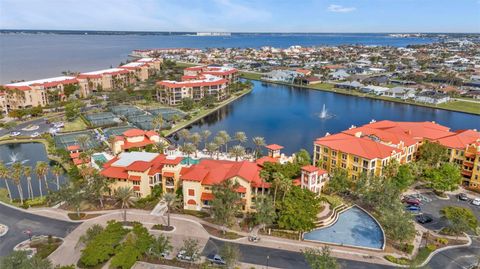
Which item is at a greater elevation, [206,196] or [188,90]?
[188,90]

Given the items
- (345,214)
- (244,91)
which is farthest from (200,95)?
(345,214)

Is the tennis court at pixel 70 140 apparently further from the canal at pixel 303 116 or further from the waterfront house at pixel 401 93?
the waterfront house at pixel 401 93

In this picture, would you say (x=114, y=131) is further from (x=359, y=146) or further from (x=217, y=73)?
(x=217, y=73)

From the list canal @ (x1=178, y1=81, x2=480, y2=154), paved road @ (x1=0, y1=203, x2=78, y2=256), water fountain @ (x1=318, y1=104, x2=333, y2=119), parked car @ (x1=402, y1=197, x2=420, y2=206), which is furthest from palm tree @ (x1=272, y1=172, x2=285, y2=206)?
water fountain @ (x1=318, y1=104, x2=333, y2=119)

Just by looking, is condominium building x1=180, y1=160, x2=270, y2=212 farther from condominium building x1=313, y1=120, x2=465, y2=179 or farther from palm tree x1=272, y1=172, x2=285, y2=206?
condominium building x1=313, y1=120, x2=465, y2=179

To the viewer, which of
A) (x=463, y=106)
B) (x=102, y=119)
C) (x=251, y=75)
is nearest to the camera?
(x=102, y=119)

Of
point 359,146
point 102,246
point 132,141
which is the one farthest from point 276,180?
point 132,141
